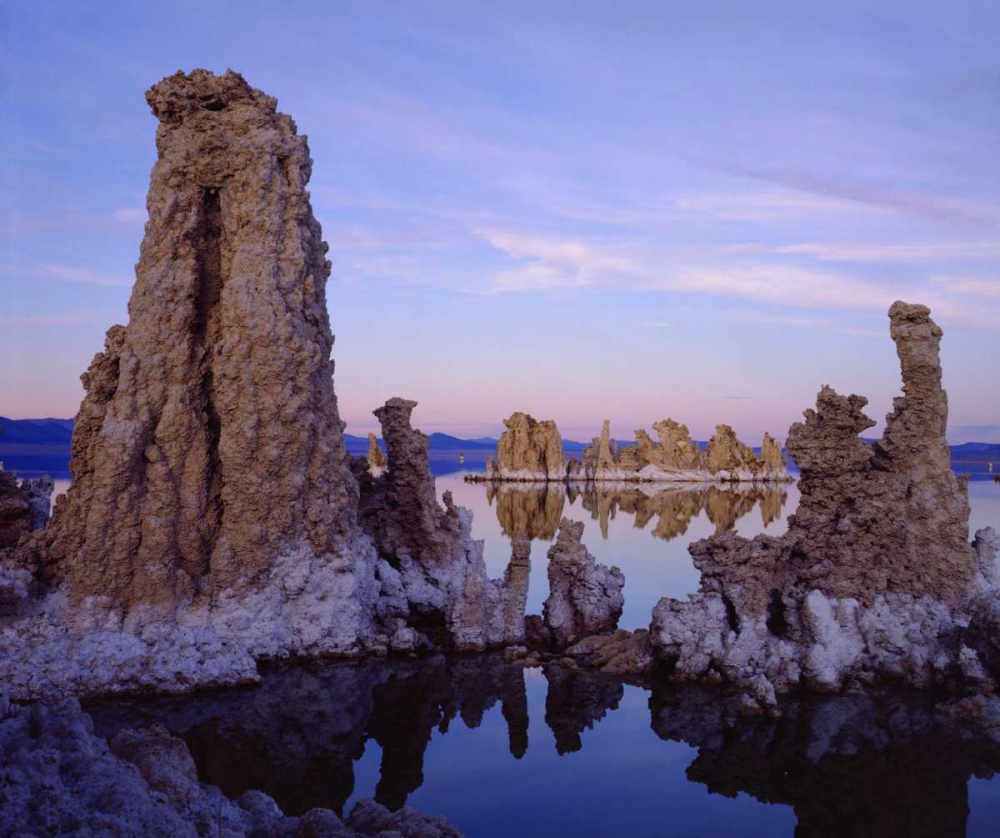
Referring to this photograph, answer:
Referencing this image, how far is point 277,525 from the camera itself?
49.5 feet

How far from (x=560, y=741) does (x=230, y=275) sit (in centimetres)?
817

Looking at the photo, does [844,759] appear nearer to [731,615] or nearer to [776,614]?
[731,615]

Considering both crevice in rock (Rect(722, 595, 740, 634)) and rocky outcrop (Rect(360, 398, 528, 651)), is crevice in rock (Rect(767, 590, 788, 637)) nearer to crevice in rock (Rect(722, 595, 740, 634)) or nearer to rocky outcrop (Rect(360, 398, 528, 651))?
crevice in rock (Rect(722, 595, 740, 634))

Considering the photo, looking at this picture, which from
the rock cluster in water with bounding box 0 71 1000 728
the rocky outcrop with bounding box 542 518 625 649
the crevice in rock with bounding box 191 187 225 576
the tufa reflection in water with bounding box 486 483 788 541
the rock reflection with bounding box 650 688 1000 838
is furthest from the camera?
the tufa reflection in water with bounding box 486 483 788 541

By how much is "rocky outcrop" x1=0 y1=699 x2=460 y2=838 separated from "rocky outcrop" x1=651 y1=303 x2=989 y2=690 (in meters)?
7.60

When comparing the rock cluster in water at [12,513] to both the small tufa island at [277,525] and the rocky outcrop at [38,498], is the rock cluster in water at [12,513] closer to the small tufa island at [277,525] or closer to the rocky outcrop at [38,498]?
the small tufa island at [277,525]

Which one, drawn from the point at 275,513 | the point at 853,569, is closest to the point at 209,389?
the point at 275,513

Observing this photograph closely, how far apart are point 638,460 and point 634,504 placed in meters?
37.4

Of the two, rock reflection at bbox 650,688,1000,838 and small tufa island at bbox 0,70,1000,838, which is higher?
small tufa island at bbox 0,70,1000,838

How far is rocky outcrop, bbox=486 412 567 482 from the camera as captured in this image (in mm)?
85875

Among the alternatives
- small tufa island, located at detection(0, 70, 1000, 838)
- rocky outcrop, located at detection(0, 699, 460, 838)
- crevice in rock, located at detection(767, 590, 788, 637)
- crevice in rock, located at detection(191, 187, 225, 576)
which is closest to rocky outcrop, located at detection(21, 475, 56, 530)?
small tufa island, located at detection(0, 70, 1000, 838)

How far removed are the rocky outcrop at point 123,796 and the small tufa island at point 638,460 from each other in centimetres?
7676

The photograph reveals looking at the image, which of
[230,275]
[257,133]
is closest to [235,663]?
[230,275]

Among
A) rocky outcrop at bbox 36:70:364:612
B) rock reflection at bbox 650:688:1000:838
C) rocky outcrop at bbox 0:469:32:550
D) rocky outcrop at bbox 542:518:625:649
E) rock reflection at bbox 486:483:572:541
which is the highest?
rocky outcrop at bbox 36:70:364:612
